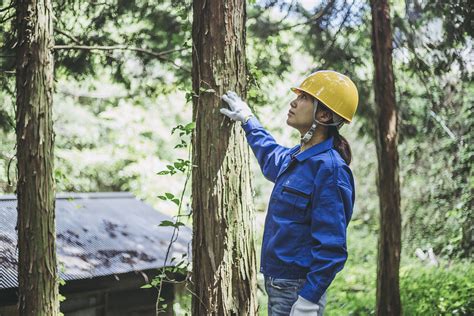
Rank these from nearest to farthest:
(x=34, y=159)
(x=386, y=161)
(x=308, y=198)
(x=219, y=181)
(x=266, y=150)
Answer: (x=308, y=198)
(x=219, y=181)
(x=266, y=150)
(x=34, y=159)
(x=386, y=161)

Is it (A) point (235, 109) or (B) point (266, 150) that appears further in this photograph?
(B) point (266, 150)

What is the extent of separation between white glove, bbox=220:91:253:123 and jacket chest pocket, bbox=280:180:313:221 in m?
0.42

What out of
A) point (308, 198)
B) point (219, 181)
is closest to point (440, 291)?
point (308, 198)

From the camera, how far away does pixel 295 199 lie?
273 centimetres

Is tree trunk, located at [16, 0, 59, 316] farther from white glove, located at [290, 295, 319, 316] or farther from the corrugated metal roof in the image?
white glove, located at [290, 295, 319, 316]

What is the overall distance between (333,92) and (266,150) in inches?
19.8

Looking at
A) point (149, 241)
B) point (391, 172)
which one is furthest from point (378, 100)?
point (149, 241)

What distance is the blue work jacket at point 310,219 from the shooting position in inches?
101

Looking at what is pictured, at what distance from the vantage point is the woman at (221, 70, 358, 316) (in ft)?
8.40

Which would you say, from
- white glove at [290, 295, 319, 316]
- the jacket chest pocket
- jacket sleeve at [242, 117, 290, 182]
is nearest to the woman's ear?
jacket sleeve at [242, 117, 290, 182]

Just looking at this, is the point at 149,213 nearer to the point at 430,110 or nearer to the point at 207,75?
the point at 430,110

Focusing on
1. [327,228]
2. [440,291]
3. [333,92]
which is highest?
[333,92]

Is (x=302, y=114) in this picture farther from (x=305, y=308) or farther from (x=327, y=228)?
(x=305, y=308)

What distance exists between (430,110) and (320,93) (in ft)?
19.8
